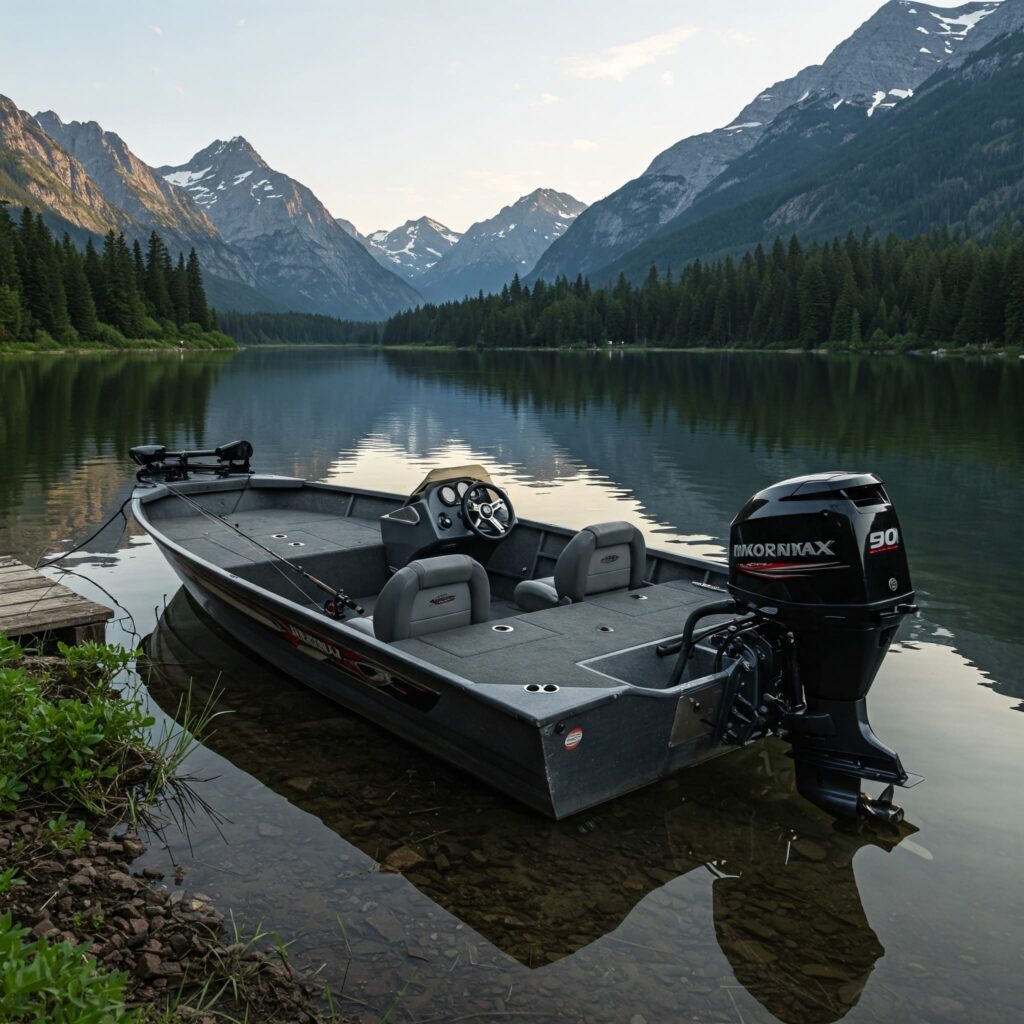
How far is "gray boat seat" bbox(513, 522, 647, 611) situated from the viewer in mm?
9719

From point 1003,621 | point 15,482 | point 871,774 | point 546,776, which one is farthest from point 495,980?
point 15,482

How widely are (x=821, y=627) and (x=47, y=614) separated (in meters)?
7.74

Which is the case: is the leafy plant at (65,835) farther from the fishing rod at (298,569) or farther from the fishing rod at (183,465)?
the fishing rod at (183,465)

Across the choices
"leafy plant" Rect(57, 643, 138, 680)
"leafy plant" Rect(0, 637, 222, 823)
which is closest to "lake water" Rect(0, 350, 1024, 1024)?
"leafy plant" Rect(0, 637, 222, 823)

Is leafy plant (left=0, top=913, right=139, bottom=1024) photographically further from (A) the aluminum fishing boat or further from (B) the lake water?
(A) the aluminum fishing boat

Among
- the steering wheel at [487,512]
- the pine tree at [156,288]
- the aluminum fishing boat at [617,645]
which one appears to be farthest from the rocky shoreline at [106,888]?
the pine tree at [156,288]

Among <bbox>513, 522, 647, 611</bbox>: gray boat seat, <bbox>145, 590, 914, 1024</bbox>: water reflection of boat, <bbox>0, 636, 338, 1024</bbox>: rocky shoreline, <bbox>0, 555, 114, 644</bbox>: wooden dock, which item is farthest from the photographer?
<bbox>513, 522, 647, 611</bbox>: gray boat seat

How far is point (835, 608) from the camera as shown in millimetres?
6445

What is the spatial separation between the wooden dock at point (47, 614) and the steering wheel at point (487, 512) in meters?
4.27

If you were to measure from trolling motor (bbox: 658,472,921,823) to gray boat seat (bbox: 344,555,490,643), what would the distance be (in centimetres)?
262

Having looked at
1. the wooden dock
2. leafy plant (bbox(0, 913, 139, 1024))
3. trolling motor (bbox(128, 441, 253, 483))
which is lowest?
the wooden dock

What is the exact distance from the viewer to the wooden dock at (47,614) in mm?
9500

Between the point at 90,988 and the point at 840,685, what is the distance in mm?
4948

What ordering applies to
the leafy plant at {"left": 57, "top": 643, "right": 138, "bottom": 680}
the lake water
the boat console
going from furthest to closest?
the boat console, the leafy plant at {"left": 57, "top": 643, "right": 138, "bottom": 680}, the lake water
